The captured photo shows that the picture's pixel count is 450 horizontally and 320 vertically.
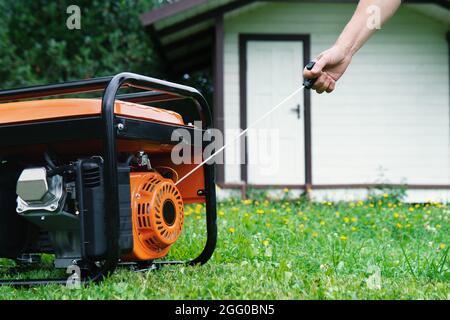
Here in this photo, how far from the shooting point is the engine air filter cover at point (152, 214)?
261cm

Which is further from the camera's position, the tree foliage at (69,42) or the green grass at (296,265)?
the tree foliage at (69,42)

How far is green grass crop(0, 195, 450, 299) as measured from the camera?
93.0 inches

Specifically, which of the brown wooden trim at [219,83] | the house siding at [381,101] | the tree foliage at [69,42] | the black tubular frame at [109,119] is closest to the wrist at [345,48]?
the black tubular frame at [109,119]

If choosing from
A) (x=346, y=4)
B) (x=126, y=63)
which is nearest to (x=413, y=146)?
(x=346, y=4)

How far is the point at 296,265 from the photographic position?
3043 mm

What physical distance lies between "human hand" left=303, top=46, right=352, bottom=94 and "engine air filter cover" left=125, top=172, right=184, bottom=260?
79 cm

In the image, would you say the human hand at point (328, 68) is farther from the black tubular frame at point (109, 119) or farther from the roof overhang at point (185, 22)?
the roof overhang at point (185, 22)

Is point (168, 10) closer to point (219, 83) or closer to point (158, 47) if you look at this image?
point (219, 83)

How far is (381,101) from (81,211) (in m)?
6.64

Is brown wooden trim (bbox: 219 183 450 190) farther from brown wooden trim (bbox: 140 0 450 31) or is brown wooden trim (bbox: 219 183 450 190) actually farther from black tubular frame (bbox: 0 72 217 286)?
black tubular frame (bbox: 0 72 217 286)

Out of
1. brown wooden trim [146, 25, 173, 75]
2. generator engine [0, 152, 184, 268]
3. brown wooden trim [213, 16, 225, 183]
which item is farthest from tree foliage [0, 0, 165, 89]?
generator engine [0, 152, 184, 268]

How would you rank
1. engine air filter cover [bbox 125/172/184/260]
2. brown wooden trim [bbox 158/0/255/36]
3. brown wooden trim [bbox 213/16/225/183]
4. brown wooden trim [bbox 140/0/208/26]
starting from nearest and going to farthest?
engine air filter cover [bbox 125/172/184/260]
brown wooden trim [bbox 140/0/208/26]
brown wooden trim [bbox 213/16/225/183]
brown wooden trim [bbox 158/0/255/36]

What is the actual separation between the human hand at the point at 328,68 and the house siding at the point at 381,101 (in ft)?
18.0

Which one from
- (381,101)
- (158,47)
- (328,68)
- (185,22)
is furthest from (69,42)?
(328,68)
